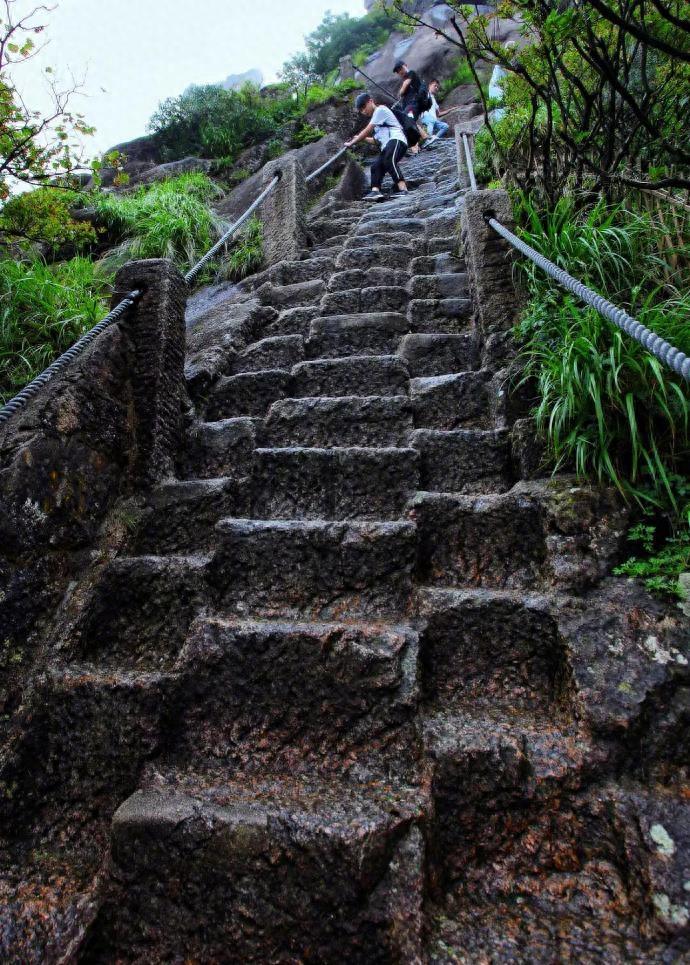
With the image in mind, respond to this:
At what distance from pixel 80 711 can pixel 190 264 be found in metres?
4.22

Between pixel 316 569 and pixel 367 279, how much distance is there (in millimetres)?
2650

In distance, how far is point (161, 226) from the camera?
4957 millimetres

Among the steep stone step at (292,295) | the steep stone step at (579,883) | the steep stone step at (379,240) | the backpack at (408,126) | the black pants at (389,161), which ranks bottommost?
the steep stone step at (579,883)

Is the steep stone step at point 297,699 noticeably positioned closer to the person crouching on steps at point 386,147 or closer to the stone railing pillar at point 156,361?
the stone railing pillar at point 156,361

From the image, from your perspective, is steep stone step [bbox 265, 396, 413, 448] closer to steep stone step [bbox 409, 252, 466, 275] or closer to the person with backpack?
steep stone step [bbox 409, 252, 466, 275]

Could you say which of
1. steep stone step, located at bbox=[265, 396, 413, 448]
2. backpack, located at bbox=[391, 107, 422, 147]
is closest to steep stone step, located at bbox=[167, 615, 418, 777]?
steep stone step, located at bbox=[265, 396, 413, 448]

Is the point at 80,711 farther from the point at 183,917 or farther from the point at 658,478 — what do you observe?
the point at 658,478

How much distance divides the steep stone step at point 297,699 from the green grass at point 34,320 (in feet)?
5.68

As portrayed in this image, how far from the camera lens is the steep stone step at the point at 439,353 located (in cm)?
286

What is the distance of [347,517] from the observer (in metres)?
2.14

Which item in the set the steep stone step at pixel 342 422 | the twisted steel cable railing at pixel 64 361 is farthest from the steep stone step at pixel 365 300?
the twisted steel cable railing at pixel 64 361

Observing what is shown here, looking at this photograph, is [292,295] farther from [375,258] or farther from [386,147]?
[386,147]

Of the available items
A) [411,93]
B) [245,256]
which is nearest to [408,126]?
[411,93]

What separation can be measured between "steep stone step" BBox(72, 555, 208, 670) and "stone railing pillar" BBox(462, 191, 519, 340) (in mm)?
1894
